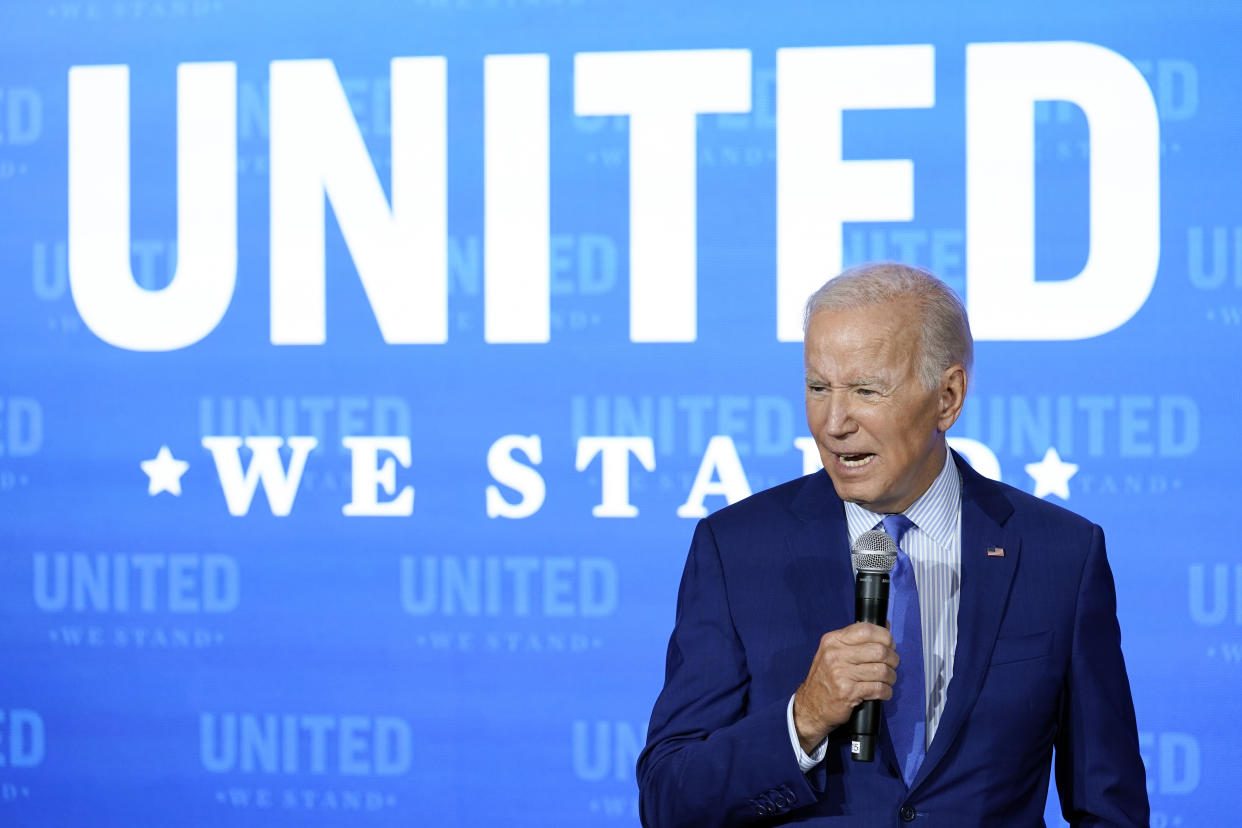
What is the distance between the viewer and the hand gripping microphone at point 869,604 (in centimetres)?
148

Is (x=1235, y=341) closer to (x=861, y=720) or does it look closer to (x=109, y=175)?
(x=861, y=720)

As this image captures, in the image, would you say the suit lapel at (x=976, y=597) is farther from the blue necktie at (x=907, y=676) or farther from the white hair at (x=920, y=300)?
the white hair at (x=920, y=300)

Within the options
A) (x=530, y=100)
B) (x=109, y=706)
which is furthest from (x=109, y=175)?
(x=109, y=706)

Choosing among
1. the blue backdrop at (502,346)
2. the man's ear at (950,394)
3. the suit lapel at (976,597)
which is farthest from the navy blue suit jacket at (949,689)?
the blue backdrop at (502,346)

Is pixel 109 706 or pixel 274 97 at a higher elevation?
pixel 274 97

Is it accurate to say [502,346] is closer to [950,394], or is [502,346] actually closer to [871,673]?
[950,394]

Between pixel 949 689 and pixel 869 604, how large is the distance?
203 mm

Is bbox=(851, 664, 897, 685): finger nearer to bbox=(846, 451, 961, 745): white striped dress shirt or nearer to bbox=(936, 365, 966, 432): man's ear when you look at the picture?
bbox=(846, 451, 961, 745): white striped dress shirt

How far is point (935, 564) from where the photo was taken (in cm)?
171

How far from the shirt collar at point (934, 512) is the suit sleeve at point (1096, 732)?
175mm

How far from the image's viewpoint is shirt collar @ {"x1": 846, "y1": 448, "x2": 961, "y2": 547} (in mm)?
1729

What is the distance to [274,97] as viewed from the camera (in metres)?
3.48

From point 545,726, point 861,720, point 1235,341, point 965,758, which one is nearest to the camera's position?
point 861,720

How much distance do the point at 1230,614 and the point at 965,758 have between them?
1.81 meters
